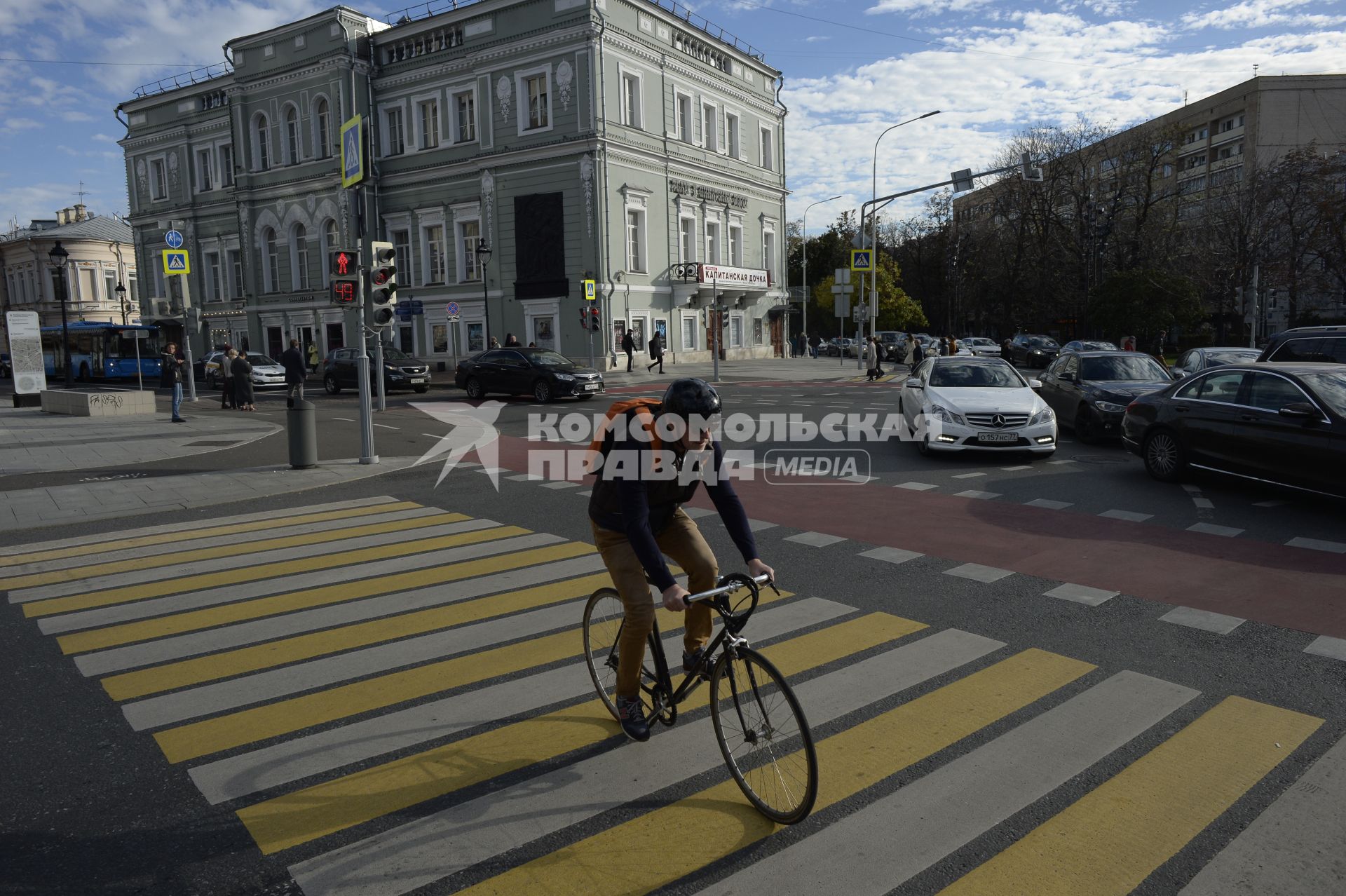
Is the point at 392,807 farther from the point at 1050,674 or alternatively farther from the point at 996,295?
the point at 996,295

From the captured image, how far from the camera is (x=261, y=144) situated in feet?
160

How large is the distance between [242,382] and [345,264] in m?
12.8

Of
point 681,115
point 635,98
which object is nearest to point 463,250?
point 635,98

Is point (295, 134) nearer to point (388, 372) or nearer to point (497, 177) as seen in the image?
point (497, 177)

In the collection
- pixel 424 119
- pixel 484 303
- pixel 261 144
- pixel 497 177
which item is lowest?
pixel 484 303

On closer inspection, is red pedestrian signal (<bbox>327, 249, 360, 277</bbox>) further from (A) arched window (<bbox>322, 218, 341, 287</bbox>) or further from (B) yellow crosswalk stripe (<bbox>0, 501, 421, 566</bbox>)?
(A) arched window (<bbox>322, 218, 341, 287</bbox>)

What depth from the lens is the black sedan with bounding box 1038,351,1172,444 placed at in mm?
14602

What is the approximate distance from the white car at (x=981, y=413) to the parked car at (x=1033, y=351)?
31487 millimetres

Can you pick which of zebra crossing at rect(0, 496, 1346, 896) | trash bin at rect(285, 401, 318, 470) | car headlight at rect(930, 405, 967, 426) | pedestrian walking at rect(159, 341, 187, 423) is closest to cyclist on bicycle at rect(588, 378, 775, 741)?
zebra crossing at rect(0, 496, 1346, 896)

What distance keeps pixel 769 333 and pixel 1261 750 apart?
48710mm

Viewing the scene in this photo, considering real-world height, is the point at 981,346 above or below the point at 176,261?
below

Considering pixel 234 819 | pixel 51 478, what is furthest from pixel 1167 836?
pixel 51 478

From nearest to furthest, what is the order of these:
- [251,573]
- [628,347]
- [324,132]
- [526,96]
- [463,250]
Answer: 1. [251,573]
2. [628,347]
3. [526,96]
4. [463,250]
5. [324,132]

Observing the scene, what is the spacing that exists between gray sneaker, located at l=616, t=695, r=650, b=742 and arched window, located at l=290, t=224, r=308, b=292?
4931 cm
